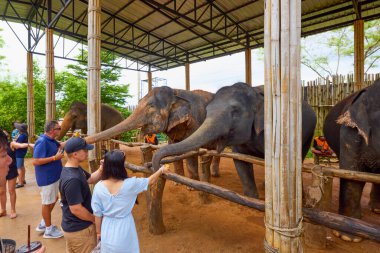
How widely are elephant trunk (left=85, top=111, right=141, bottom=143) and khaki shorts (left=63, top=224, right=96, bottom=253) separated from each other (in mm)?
1964

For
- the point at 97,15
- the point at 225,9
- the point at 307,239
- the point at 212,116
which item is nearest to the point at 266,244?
the point at 307,239

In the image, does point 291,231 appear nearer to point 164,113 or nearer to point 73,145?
point 73,145

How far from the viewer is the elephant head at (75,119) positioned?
837 cm

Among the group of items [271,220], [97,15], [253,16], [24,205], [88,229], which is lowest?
[24,205]

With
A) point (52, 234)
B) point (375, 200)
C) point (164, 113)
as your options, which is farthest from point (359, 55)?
point (52, 234)

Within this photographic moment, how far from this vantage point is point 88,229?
2.12 m

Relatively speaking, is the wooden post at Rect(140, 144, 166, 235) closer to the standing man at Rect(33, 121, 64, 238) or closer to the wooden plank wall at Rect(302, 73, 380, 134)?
the standing man at Rect(33, 121, 64, 238)

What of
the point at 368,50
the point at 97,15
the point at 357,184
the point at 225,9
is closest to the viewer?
the point at 357,184

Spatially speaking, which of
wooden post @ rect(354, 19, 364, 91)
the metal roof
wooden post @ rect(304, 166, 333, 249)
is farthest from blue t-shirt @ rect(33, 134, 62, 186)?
wooden post @ rect(354, 19, 364, 91)

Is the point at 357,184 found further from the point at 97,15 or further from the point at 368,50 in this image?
the point at 368,50

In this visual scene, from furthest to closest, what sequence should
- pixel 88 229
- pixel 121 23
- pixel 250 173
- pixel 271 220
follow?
pixel 121 23 < pixel 250 173 < pixel 88 229 < pixel 271 220

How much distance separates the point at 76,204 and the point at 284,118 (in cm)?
171

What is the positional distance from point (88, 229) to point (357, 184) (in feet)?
10.1

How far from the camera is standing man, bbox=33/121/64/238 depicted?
3242 mm
